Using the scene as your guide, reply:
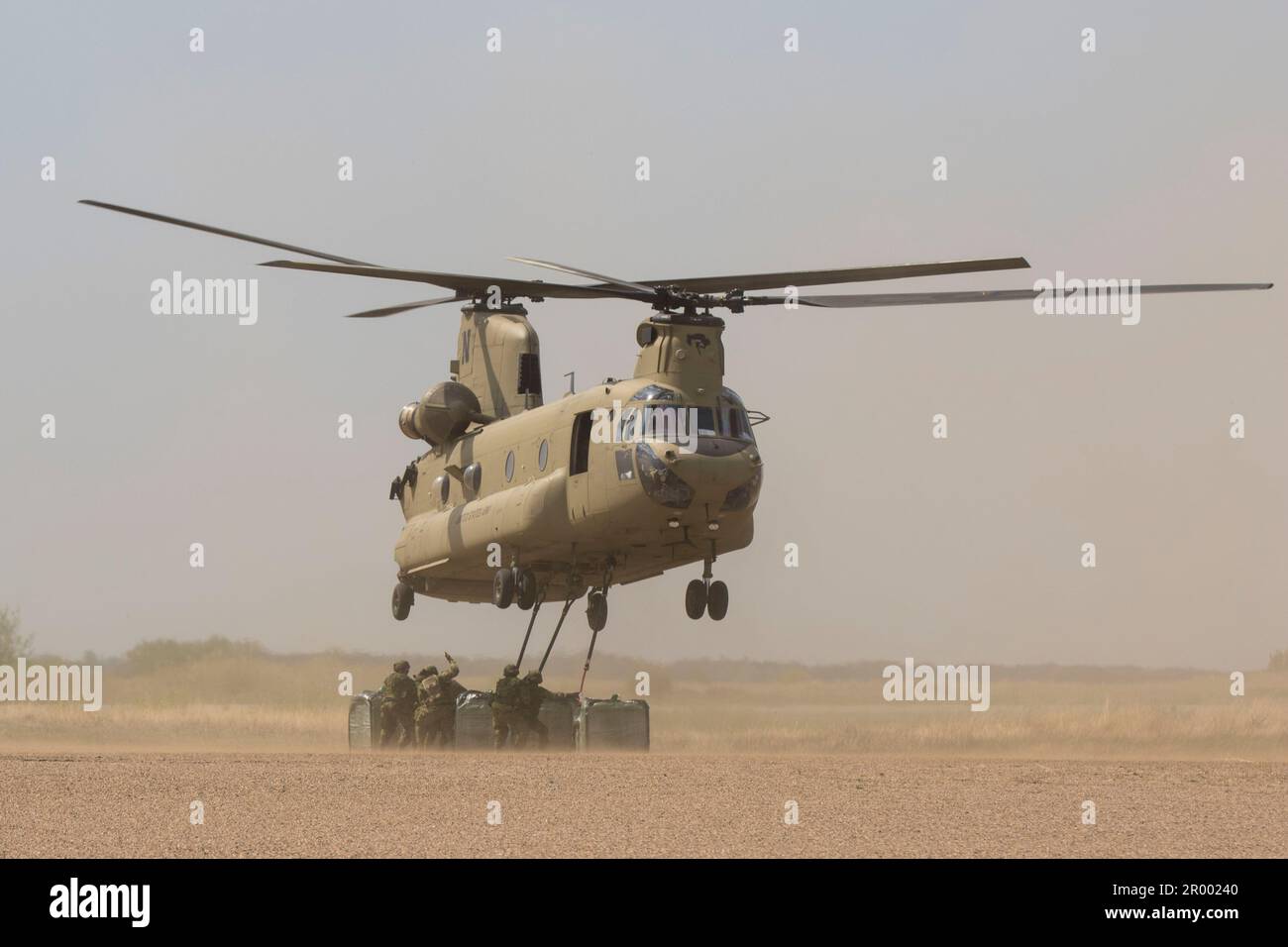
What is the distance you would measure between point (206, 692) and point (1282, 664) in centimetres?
2540

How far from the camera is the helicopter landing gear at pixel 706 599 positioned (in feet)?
102

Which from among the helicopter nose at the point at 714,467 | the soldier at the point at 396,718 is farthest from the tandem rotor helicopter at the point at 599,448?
the soldier at the point at 396,718

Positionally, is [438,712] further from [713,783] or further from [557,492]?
[713,783]

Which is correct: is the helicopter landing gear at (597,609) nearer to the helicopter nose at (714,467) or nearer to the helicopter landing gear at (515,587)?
the helicopter landing gear at (515,587)

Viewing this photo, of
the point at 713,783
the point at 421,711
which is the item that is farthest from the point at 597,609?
the point at 713,783

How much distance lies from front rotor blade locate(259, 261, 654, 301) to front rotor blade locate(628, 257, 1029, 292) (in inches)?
32.9

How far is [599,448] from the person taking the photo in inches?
1179

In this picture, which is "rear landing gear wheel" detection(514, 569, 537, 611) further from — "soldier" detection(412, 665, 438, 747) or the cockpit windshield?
the cockpit windshield

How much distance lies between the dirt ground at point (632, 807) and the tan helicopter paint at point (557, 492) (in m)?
4.14

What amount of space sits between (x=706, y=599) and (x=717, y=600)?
20 centimetres

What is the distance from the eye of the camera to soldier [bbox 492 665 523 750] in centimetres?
3130

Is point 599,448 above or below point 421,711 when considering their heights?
above
